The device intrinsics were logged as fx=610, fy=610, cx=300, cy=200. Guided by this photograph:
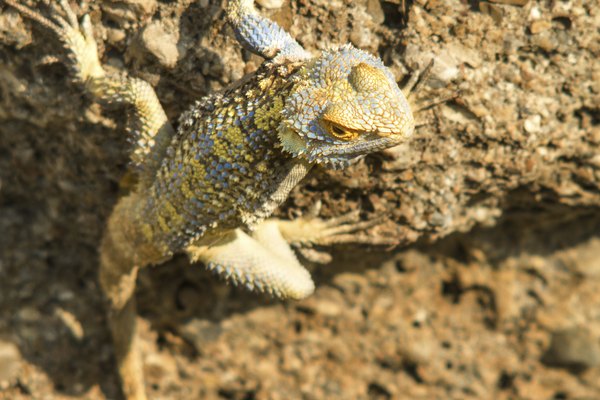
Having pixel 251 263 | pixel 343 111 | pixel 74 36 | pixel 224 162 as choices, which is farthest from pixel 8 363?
pixel 343 111

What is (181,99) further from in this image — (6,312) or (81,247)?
(6,312)

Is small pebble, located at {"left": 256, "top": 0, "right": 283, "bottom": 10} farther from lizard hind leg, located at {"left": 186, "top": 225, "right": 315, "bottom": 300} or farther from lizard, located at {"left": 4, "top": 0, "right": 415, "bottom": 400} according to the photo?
lizard hind leg, located at {"left": 186, "top": 225, "right": 315, "bottom": 300}

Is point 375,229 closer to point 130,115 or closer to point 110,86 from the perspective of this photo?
point 130,115

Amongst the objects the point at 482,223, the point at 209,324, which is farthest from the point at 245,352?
the point at 482,223

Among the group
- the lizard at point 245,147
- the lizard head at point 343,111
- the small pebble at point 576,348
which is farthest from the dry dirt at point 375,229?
the lizard head at point 343,111

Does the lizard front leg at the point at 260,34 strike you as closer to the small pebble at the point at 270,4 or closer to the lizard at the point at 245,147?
the lizard at the point at 245,147
